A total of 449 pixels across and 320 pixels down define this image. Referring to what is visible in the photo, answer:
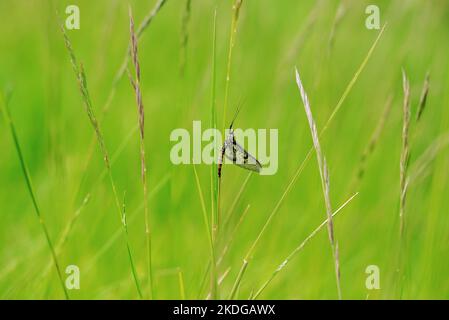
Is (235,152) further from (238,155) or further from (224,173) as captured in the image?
(224,173)

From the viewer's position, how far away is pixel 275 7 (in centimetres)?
308

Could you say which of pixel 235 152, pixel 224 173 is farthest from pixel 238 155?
pixel 224 173

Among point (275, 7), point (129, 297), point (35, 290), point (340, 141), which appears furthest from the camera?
point (275, 7)

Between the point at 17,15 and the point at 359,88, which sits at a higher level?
the point at 17,15

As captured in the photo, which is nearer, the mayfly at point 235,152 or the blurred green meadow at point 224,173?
the mayfly at point 235,152

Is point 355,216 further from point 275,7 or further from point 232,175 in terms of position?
point 275,7

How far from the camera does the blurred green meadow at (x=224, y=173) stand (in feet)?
4.27

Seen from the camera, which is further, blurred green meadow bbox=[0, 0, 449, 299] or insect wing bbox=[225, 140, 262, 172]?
blurred green meadow bbox=[0, 0, 449, 299]

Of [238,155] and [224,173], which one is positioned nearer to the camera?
[238,155]

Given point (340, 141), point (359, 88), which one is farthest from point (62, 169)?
point (359, 88)

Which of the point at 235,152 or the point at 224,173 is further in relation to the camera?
the point at 224,173

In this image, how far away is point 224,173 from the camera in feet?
5.02

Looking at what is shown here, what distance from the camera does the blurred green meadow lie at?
51.3 inches

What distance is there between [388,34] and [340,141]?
1.26 m
